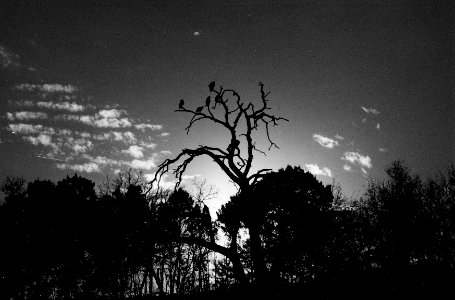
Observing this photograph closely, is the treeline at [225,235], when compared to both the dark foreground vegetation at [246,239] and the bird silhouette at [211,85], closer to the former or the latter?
the dark foreground vegetation at [246,239]

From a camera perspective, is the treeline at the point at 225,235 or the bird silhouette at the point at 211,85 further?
the treeline at the point at 225,235

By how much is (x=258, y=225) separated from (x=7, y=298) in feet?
110

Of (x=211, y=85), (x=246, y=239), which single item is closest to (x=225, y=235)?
(x=246, y=239)

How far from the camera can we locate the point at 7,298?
1138 inches

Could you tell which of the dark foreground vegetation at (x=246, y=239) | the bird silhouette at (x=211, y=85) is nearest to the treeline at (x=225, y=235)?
the dark foreground vegetation at (x=246, y=239)

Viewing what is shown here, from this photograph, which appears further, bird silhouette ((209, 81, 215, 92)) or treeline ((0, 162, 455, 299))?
treeline ((0, 162, 455, 299))

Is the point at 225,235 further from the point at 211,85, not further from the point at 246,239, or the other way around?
the point at 211,85

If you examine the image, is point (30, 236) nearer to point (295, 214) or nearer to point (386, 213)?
point (295, 214)

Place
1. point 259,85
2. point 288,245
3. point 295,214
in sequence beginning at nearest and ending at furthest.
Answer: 1. point 288,245
2. point 259,85
3. point 295,214

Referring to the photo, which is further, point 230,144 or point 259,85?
point 259,85

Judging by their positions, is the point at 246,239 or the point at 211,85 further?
the point at 246,239

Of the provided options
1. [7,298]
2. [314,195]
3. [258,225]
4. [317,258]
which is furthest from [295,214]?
[7,298]

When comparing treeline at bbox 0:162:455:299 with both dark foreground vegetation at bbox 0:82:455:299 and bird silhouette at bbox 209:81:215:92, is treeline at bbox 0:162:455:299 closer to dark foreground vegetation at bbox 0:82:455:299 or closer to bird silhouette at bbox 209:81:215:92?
dark foreground vegetation at bbox 0:82:455:299

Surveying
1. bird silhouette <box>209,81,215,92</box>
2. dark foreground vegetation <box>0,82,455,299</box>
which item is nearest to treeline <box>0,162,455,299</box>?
dark foreground vegetation <box>0,82,455,299</box>
